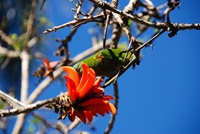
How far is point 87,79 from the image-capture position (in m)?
0.96

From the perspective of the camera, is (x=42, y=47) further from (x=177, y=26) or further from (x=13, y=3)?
(x=177, y=26)

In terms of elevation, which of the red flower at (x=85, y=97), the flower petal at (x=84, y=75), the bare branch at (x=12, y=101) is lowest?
the red flower at (x=85, y=97)

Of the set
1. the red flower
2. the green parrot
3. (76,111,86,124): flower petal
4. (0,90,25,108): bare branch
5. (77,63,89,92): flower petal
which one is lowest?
(76,111,86,124): flower petal

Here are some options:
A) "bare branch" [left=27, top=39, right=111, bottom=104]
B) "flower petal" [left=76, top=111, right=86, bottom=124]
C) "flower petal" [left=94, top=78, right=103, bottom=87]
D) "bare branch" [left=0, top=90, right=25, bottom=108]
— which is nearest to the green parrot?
"flower petal" [left=94, top=78, right=103, bottom=87]

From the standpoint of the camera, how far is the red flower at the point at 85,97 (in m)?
0.97

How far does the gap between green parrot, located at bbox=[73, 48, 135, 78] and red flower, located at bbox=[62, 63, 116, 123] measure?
0.03 meters

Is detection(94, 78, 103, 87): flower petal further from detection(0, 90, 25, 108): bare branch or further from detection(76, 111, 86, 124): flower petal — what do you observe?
detection(0, 90, 25, 108): bare branch

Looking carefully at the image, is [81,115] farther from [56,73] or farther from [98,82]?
[56,73]

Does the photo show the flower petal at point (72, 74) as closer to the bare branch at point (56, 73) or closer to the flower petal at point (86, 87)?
the flower petal at point (86, 87)

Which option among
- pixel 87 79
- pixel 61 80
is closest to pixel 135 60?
pixel 87 79

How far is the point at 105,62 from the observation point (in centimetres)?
99

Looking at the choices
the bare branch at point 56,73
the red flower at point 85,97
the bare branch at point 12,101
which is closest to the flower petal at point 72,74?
the red flower at point 85,97

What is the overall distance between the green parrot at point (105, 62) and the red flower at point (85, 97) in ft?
0.10

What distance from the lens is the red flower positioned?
0.97 metres
